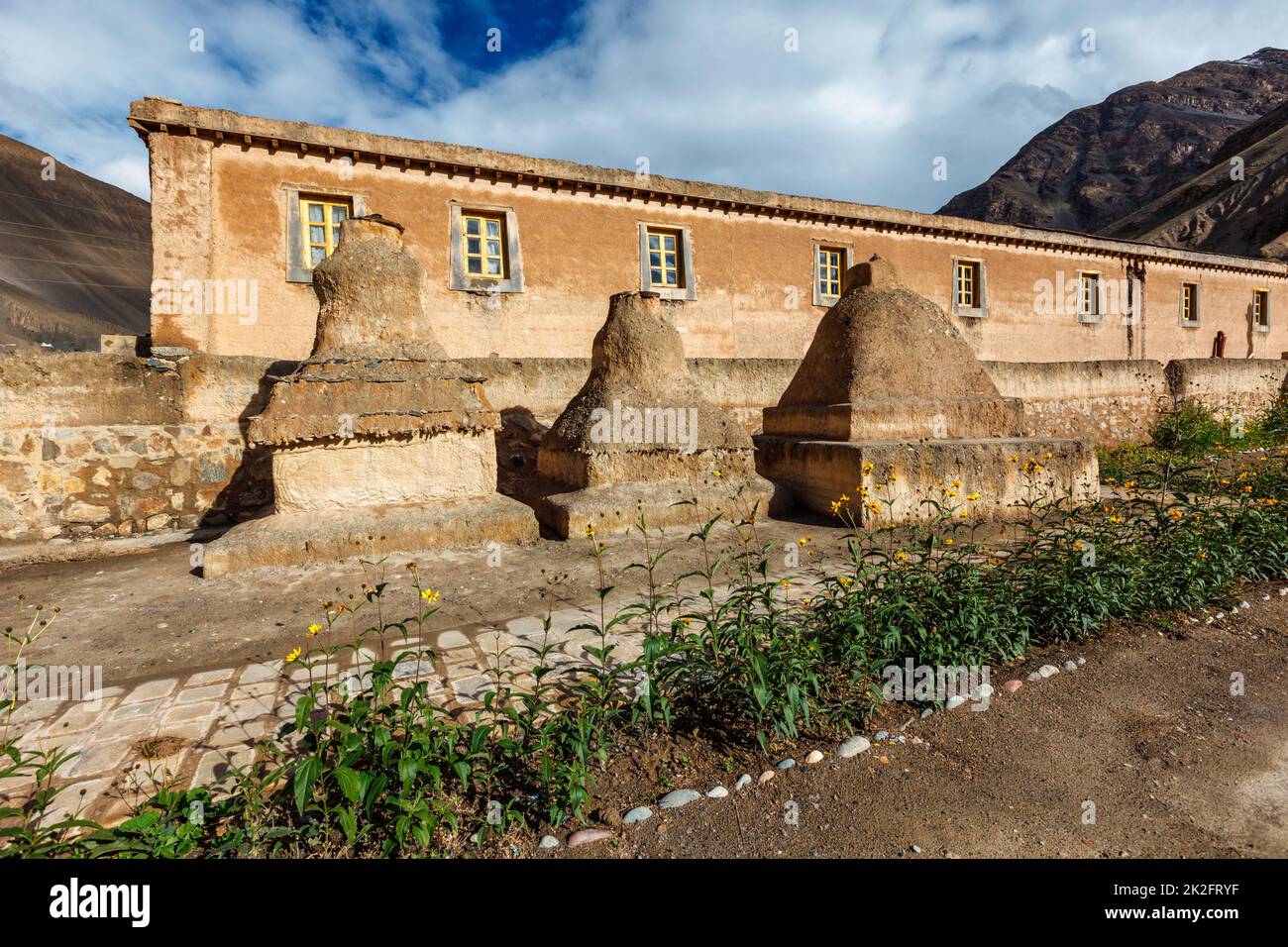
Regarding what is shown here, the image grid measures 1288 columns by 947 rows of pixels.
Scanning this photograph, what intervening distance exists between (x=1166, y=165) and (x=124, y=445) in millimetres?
77310

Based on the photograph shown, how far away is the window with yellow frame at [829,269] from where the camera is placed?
541 inches

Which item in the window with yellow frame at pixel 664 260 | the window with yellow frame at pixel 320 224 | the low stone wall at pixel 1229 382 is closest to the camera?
the window with yellow frame at pixel 320 224

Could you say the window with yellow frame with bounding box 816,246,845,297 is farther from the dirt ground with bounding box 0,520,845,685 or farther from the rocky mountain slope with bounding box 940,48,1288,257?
the rocky mountain slope with bounding box 940,48,1288,257

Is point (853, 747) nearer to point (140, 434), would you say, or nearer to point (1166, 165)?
point (140, 434)

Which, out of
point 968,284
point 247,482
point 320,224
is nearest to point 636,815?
point 247,482

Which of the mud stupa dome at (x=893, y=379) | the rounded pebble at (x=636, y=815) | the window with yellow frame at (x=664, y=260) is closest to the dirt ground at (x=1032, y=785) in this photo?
the rounded pebble at (x=636, y=815)

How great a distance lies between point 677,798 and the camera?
202 centimetres

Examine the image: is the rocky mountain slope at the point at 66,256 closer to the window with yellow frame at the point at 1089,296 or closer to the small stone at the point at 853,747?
the small stone at the point at 853,747

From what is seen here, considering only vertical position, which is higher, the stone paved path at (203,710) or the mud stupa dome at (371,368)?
the mud stupa dome at (371,368)

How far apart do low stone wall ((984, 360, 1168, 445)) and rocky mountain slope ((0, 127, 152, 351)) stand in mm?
46582

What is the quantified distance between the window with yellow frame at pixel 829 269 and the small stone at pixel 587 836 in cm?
1364

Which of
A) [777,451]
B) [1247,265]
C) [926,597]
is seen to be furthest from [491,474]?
[1247,265]

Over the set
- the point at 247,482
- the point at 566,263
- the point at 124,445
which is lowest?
the point at 247,482

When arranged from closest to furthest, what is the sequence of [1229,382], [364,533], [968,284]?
1. [364,533]
2. [1229,382]
3. [968,284]
